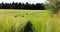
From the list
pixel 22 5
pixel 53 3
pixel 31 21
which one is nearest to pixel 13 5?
pixel 22 5

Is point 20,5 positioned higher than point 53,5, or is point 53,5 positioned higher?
point 53,5

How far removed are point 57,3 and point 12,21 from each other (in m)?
14.6

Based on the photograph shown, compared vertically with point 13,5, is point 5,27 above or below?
above

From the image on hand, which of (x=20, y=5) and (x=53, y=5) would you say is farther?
(x=20, y=5)

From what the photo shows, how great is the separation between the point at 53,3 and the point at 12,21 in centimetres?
1448

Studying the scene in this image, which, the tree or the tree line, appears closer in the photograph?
the tree

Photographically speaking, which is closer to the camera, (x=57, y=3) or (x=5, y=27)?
(x=5, y=27)

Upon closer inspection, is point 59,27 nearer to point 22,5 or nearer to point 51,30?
point 51,30

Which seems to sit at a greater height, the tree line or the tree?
the tree

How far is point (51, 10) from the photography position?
18391mm

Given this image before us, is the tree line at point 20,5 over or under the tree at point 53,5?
under

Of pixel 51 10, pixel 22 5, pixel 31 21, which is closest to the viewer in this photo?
pixel 31 21

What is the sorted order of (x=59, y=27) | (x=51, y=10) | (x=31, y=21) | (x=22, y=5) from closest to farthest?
1. (x=59, y=27)
2. (x=31, y=21)
3. (x=51, y=10)
4. (x=22, y=5)

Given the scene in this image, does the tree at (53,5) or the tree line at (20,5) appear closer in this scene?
the tree at (53,5)
